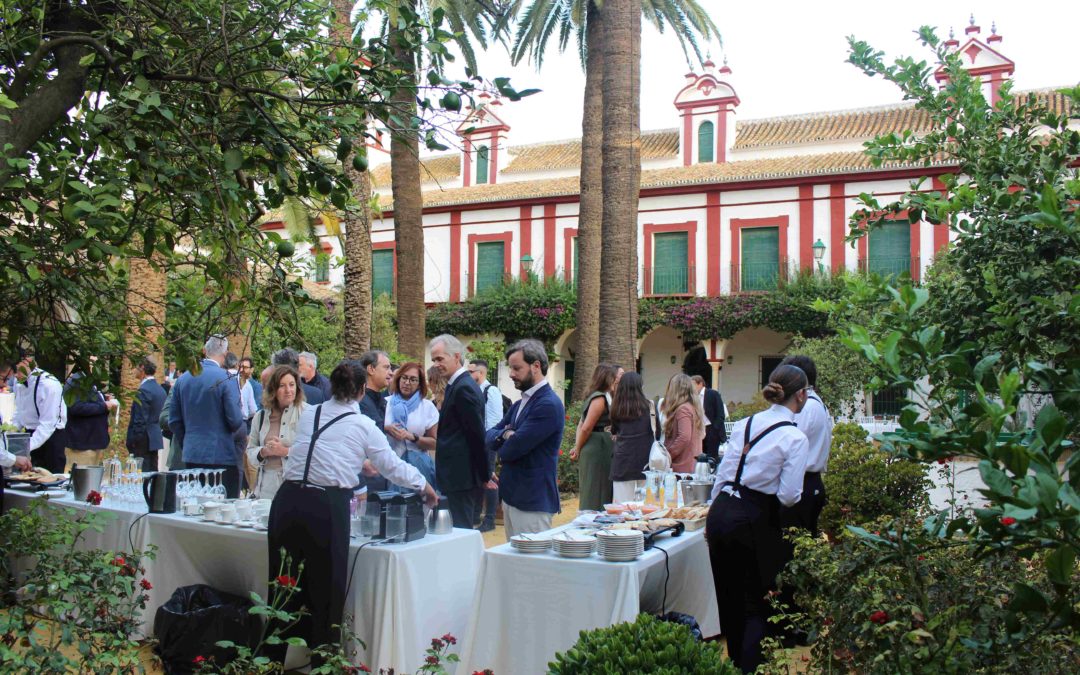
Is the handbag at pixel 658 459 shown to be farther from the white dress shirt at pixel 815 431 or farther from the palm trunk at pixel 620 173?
the palm trunk at pixel 620 173

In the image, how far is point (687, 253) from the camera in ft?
97.6

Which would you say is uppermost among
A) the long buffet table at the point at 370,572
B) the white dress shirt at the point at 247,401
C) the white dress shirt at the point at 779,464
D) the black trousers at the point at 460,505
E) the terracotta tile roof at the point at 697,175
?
the terracotta tile roof at the point at 697,175

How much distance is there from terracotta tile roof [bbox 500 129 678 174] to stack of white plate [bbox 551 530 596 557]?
28.2 meters

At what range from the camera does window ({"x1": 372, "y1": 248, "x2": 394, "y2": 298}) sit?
34062mm

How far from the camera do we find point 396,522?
5.09 metres

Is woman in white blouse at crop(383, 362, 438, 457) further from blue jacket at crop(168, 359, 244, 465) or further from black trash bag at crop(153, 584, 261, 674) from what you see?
black trash bag at crop(153, 584, 261, 674)

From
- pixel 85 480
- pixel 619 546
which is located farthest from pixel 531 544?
pixel 85 480

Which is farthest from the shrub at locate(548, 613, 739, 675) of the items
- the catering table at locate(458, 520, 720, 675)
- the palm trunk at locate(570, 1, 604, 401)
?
the palm trunk at locate(570, 1, 604, 401)

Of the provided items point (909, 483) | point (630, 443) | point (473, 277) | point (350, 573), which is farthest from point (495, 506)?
point (473, 277)

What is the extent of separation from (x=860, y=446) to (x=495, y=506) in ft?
12.9

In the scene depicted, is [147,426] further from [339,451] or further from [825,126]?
[825,126]

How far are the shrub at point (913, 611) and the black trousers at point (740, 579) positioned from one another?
1.04 meters

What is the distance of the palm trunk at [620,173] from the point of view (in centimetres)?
1383

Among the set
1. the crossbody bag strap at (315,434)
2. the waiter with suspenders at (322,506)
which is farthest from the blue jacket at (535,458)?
the crossbody bag strap at (315,434)
